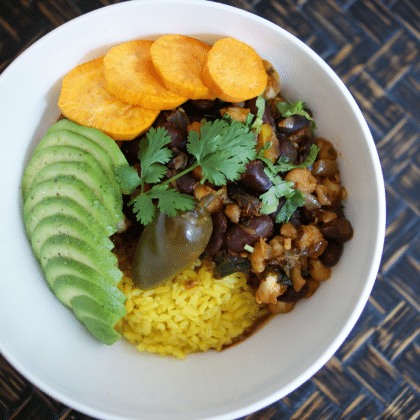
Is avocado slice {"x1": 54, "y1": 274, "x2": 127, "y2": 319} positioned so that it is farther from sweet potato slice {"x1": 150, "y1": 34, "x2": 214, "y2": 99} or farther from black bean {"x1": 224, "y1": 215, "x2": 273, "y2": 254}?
sweet potato slice {"x1": 150, "y1": 34, "x2": 214, "y2": 99}

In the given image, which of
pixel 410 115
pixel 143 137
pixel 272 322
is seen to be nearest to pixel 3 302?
pixel 143 137

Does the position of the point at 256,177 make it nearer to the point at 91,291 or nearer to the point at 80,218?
the point at 80,218

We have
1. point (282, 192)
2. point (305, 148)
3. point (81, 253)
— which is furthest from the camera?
point (305, 148)

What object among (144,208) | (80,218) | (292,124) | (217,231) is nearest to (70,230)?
(80,218)

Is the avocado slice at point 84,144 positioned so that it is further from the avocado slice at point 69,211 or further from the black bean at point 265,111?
the black bean at point 265,111

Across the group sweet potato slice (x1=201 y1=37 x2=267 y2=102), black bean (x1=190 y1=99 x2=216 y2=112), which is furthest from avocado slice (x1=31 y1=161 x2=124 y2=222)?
sweet potato slice (x1=201 y1=37 x2=267 y2=102)

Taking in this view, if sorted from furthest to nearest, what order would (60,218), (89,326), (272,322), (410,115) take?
(410,115) < (272,322) < (89,326) < (60,218)

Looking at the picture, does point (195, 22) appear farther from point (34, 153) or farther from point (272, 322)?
point (272, 322)
